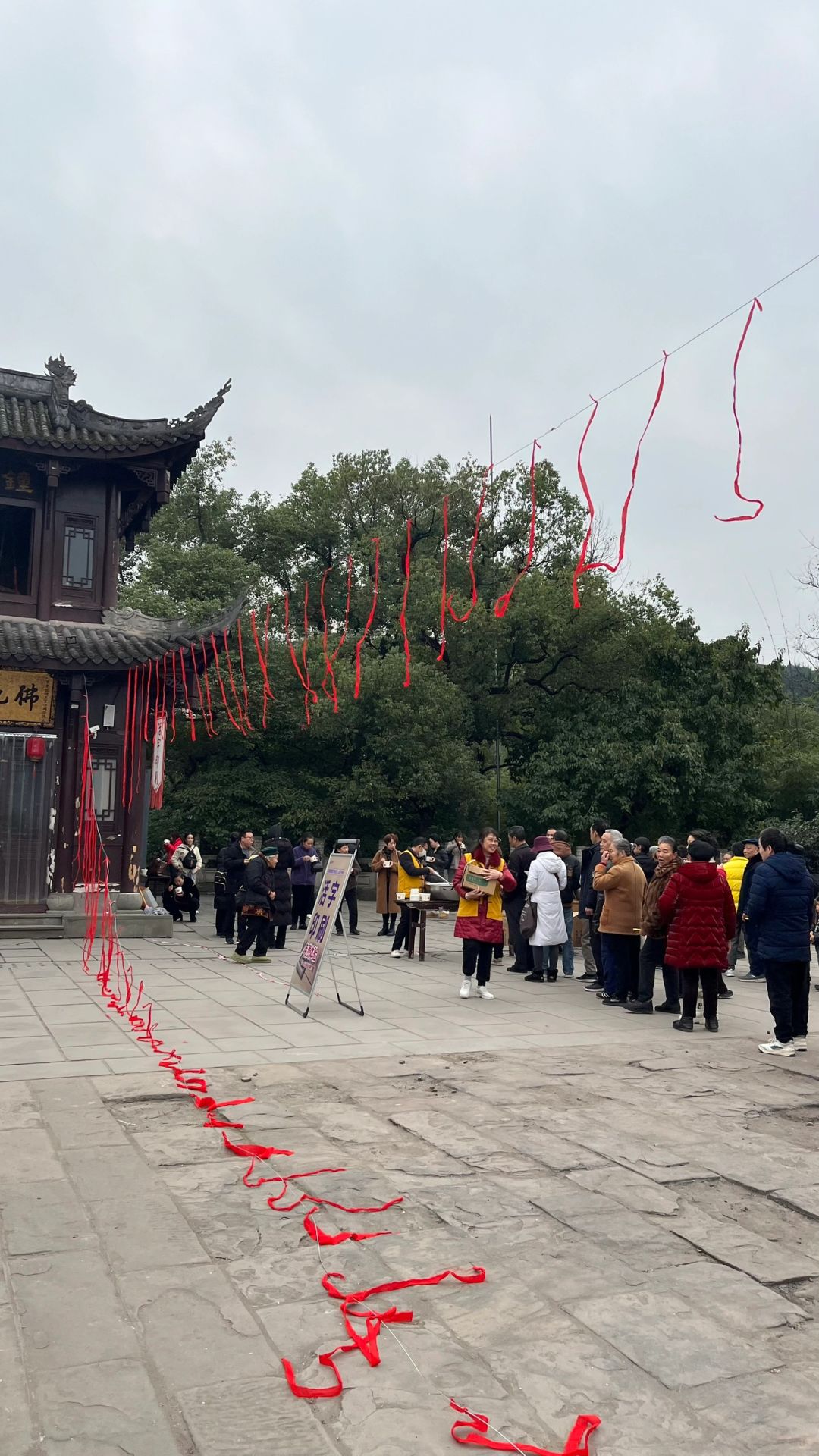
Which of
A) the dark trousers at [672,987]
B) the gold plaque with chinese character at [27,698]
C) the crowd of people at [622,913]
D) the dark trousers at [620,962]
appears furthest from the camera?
the gold plaque with chinese character at [27,698]

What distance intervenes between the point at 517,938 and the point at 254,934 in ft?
10.7

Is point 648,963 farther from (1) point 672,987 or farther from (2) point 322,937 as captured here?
(2) point 322,937

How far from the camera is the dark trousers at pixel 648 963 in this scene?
1019 centimetres

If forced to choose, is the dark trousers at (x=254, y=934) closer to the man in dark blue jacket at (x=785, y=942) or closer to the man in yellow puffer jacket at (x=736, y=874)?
the man in yellow puffer jacket at (x=736, y=874)

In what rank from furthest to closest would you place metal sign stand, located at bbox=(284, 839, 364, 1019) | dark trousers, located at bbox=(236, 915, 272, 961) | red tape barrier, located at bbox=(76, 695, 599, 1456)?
dark trousers, located at bbox=(236, 915, 272, 961) < metal sign stand, located at bbox=(284, 839, 364, 1019) < red tape barrier, located at bbox=(76, 695, 599, 1456)

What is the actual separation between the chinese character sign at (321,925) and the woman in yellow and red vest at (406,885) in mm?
3115

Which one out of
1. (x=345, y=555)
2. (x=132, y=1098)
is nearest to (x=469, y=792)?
(x=345, y=555)

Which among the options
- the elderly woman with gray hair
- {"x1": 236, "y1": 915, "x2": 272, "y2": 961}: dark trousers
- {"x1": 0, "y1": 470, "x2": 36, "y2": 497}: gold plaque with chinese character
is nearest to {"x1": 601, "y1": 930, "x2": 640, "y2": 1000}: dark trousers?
the elderly woman with gray hair

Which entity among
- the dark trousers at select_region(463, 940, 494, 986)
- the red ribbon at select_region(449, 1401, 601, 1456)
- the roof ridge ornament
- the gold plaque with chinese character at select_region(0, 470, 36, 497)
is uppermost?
the roof ridge ornament

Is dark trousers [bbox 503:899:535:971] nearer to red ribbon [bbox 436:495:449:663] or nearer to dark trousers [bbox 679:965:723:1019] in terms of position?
dark trousers [bbox 679:965:723:1019]

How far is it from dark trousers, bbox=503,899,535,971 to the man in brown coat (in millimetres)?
1877

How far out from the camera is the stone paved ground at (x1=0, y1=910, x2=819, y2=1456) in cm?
307

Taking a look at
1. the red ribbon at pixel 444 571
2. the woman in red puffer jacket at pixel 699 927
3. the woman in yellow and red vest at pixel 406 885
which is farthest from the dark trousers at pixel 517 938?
the red ribbon at pixel 444 571

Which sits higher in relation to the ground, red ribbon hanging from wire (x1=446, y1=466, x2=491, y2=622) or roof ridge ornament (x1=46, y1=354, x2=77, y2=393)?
roof ridge ornament (x1=46, y1=354, x2=77, y2=393)
